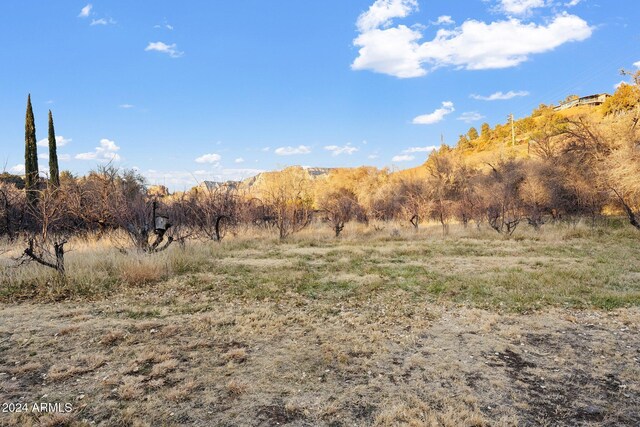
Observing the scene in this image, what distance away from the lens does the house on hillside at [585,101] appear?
6506 cm

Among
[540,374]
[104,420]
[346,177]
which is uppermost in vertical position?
[346,177]

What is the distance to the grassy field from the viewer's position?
361 cm

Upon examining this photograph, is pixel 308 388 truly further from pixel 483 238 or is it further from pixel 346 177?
pixel 346 177

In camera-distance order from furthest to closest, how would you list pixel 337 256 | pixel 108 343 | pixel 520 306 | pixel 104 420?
pixel 337 256, pixel 520 306, pixel 108 343, pixel 104 420

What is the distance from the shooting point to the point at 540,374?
4.32 meters

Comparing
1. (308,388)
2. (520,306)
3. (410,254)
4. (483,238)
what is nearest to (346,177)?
(483,238)

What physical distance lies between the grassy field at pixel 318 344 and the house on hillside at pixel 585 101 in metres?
70.5

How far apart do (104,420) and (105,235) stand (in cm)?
Answer: 1457

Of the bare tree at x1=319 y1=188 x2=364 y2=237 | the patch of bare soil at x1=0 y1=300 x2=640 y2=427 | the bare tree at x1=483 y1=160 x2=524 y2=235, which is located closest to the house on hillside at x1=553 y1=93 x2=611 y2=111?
the bare tree at x1=483 y1=160 x2=524 y2=235

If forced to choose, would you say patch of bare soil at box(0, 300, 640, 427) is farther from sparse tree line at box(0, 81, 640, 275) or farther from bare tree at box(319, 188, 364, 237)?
bare tree at box(319, 188, 364, 237)

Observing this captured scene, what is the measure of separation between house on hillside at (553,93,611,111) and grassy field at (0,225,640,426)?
70.5m

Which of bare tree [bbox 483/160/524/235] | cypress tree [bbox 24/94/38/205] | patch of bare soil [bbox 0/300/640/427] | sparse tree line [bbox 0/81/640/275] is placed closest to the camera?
patch of bare soil [bbox 0/300/640/427]

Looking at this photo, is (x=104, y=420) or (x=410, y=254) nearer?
(x=104, y=420)

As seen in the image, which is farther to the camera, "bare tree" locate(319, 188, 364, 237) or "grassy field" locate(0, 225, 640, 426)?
"bare tree" locate(319, 188, 364, 237)
